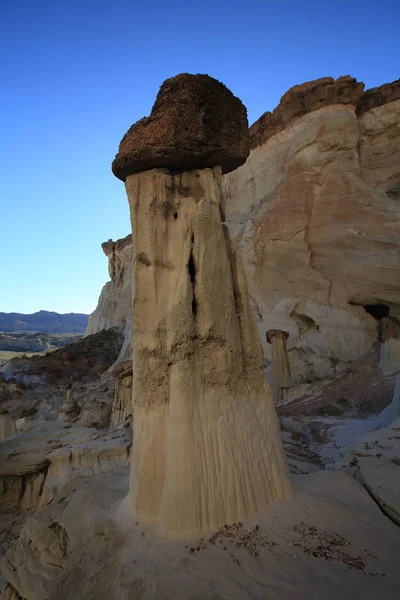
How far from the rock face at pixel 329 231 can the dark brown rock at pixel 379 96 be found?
57 millimetres

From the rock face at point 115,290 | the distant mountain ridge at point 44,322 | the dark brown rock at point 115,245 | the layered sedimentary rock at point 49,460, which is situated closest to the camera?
the layered sedimentary rock at point 49,460

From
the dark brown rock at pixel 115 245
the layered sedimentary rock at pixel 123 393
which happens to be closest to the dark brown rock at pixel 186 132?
the layered sedimentary rock at pixel 123 393

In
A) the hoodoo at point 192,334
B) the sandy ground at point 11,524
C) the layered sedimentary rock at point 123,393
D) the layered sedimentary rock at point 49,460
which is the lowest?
the sandy ground at point 11,524

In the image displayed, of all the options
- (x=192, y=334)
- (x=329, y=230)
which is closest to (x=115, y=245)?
(x=329, y=230)

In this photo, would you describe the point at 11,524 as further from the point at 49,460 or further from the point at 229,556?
the point at 229,556

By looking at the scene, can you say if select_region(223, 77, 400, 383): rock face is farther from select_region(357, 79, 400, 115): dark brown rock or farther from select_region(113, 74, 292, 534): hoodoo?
select_region(113, 74, 292, 534): hoodoo

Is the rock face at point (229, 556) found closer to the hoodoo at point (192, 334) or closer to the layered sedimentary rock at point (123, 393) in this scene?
the hoodoo at point (192, 334)

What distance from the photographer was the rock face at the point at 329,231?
19109 mm

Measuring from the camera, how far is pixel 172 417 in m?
3.94

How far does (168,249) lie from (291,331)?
55.5ft

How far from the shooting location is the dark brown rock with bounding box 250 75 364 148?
2173 cm

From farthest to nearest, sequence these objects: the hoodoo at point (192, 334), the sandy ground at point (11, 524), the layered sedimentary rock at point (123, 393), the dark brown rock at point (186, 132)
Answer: the layered sedimentary rock at point (123, 393), the sandy ground at point (11, 524), the dark brown rock at point (186, 132), the hoodoo at point (192, 334)

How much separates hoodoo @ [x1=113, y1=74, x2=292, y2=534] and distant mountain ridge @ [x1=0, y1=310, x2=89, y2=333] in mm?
137027

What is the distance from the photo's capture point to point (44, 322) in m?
149
